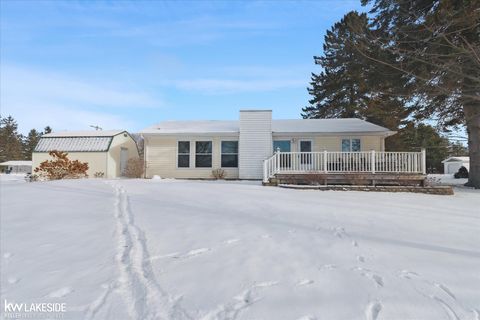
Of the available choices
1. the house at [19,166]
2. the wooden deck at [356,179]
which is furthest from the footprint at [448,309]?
the house at [19,166]

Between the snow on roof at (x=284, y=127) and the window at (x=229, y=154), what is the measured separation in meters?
0.72

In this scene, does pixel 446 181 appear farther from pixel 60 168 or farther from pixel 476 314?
pixel 60 168

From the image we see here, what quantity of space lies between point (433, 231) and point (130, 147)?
21137 mm

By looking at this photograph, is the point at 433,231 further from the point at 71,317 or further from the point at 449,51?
the point at 449,51

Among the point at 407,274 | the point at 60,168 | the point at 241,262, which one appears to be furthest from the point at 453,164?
the point at 241,262

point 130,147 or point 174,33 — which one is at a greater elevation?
point 174,33

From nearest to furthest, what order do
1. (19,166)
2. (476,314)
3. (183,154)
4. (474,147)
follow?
(476,314) < (474,147) < (183,154) < (19,166)

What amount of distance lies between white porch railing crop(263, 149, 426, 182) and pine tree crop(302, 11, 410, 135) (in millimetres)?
2657

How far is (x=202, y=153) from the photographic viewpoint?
1788 centimetres

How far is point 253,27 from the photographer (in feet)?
50.0

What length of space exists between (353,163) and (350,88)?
18.0m

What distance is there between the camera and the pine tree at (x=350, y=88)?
1380 cm

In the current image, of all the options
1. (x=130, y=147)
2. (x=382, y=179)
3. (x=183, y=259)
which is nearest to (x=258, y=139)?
(x=382, y=179)

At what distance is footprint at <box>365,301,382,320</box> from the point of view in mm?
2714
